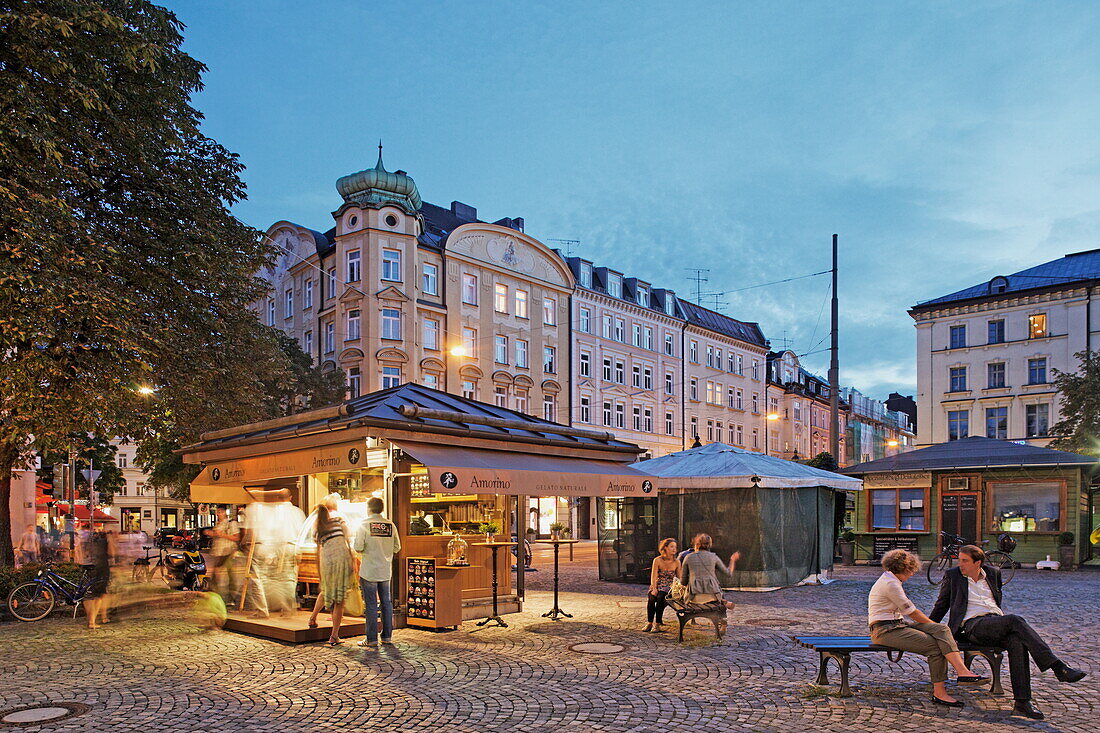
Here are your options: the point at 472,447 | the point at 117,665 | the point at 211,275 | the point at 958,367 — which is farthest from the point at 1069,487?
the point at 958,367

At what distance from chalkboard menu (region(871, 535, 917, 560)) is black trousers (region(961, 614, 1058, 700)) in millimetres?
20408

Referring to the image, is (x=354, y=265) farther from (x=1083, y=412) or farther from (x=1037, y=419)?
(x=1037, y=419)

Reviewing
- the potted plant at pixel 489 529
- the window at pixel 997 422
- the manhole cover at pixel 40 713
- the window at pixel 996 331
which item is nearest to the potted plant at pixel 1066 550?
the potted plant at pixel 489 529

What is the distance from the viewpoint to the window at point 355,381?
1688 inches

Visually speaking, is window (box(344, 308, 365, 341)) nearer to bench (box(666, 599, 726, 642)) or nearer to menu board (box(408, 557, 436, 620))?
menu board (box(408, 557, 436, 620))

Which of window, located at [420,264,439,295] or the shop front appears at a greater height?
window, located at [420,264,439,295]

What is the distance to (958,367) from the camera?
60344 mm

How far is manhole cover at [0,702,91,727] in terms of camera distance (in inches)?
308

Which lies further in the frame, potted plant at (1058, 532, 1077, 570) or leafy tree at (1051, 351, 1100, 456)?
leafy tree at (1051, 351, 1100, 456)

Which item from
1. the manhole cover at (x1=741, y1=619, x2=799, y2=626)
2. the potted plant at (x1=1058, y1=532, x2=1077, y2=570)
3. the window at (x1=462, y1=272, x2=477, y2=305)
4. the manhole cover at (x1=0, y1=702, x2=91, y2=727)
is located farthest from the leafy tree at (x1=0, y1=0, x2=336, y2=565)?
the window at (x1=462, y1=272, x2=477, y2=305)

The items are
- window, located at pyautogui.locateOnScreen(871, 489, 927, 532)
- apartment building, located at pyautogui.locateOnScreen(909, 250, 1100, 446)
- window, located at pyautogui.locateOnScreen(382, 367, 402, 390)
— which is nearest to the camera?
window, located at pyautogui.locateOnScreen(871, 489, 927, 532)

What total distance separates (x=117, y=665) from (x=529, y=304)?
41.1m

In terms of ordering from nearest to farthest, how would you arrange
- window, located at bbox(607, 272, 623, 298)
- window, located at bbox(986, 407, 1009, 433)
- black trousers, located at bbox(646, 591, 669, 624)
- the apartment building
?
black trousers, located at bbox(646, 591, 669, 624) < the apartment building < window, located at bbox(607, 272, 623, 298) < window, located at bbox(986, 407, 1009, 433)

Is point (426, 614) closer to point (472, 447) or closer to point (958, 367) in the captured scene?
point (472, 447)
